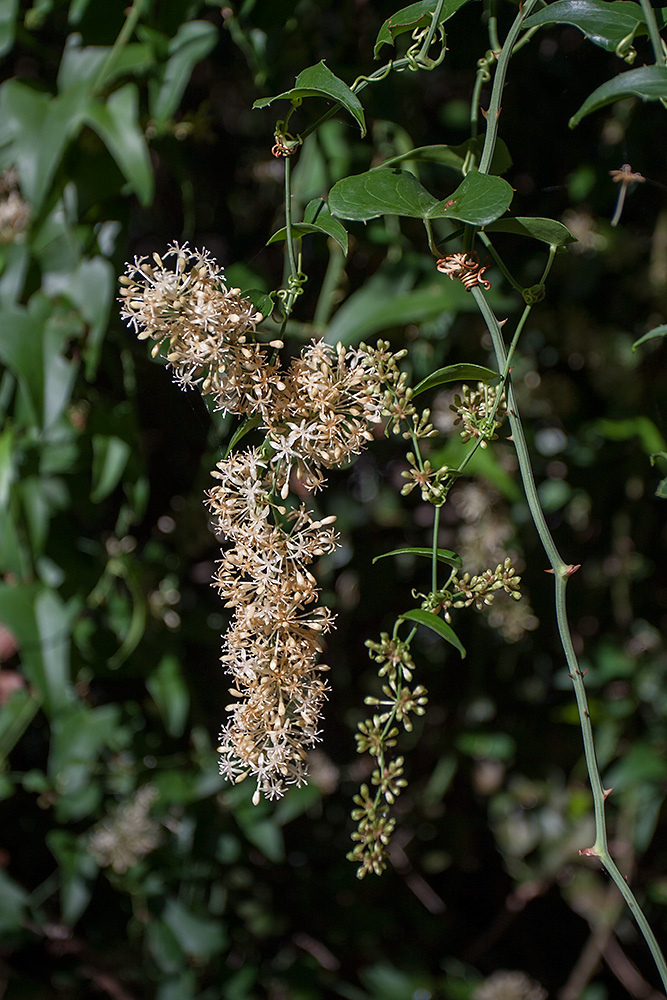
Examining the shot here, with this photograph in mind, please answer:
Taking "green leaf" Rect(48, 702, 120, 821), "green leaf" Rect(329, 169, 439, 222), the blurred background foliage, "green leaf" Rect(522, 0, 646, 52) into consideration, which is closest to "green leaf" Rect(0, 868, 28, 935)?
the blurred background foliage

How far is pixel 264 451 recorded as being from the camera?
1.18ft

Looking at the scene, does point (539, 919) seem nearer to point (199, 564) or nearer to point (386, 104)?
point (199, 564)

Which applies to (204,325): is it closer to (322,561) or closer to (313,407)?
(313,407)

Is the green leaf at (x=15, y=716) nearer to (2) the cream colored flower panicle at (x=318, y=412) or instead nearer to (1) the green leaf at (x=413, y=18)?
(2) the cream colored flower panicle at (x=318, y=412)

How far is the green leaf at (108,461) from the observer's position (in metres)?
0.71

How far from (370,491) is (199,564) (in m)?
0.24

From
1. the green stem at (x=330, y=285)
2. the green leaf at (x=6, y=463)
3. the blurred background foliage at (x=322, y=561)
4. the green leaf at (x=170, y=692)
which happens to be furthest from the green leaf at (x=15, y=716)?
the green stem at (x=330, y=285)

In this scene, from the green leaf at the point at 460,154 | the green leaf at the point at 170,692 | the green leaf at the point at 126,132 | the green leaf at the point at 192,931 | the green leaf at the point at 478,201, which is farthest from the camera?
the green leaf at the point at 192,931

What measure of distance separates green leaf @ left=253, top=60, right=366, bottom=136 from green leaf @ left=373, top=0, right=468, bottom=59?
4cm

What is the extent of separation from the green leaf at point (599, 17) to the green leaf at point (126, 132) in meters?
0.31

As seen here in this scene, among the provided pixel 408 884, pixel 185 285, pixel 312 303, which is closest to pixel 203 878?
pixel 408 884

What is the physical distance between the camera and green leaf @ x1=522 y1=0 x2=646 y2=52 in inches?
15.0

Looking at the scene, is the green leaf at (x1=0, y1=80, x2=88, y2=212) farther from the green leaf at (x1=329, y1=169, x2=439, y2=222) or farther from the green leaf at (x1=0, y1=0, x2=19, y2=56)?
the green leaf at (x1=329, y1=169, x2=439, y2=222)

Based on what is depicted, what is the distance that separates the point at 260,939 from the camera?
1.02 meters
